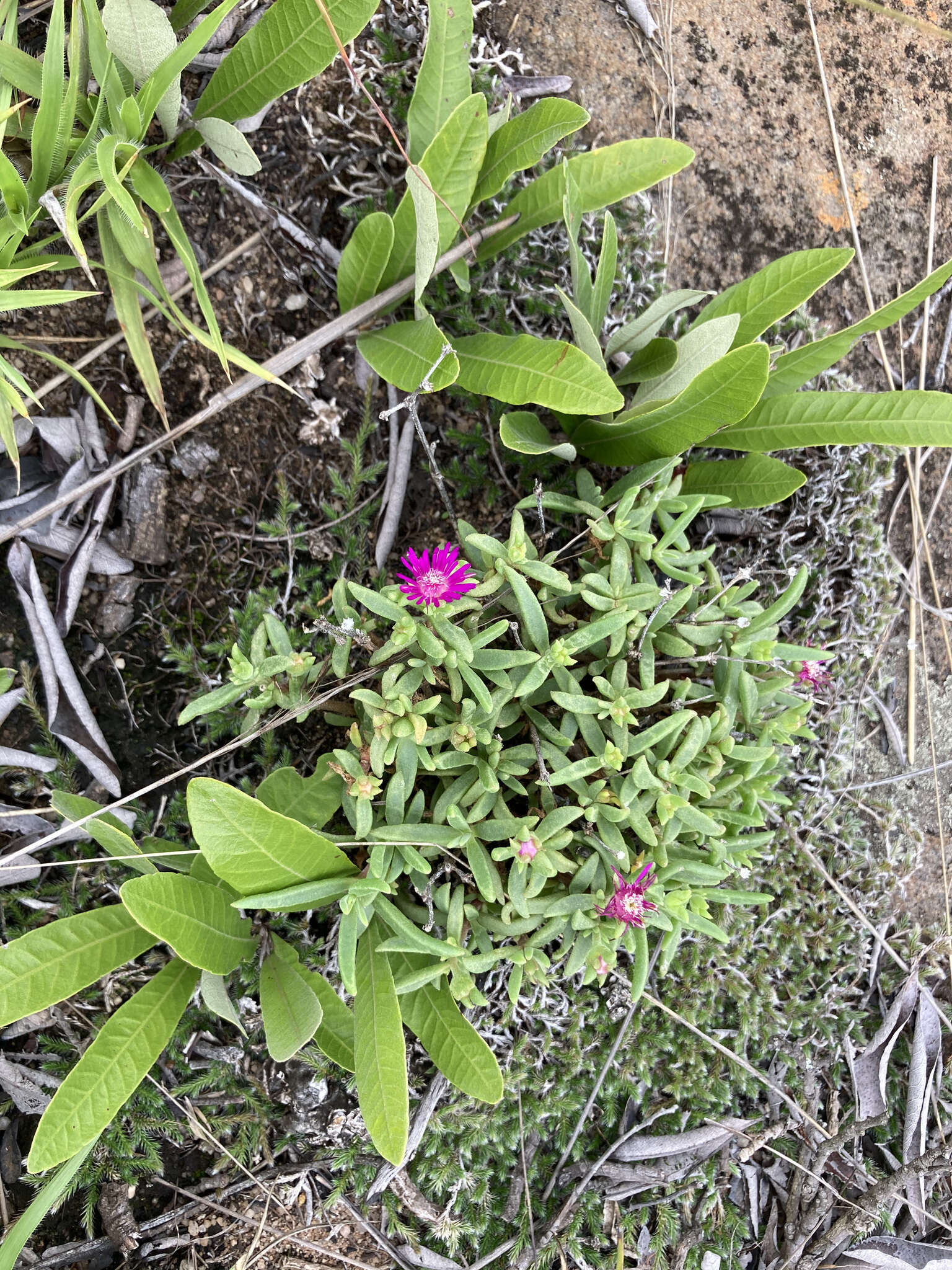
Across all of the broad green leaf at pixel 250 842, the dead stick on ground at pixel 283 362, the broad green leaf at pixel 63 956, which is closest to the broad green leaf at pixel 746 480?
the dead stick on ground at pixel 283 362

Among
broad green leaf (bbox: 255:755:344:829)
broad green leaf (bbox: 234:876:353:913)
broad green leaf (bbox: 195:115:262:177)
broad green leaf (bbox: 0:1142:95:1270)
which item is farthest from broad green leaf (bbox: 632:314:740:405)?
broad green leaf (bbox: 0:1142:95:1270)

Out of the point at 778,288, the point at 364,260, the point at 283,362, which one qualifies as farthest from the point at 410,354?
the point at 778,288

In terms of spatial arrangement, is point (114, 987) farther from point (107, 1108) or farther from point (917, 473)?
point (917, 473)

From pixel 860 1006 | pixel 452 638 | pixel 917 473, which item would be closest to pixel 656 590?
pixel 452 638

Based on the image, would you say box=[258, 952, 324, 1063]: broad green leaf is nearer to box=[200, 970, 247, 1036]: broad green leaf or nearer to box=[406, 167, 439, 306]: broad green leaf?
box=[200, 970, 247, 1036]: broad green leaf

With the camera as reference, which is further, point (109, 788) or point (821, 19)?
point (821, 19)

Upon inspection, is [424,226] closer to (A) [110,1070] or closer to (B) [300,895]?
(B) [300,895]

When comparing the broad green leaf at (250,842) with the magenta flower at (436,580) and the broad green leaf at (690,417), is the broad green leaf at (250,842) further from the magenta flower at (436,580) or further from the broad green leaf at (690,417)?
the broad green leaf at (690,417)
